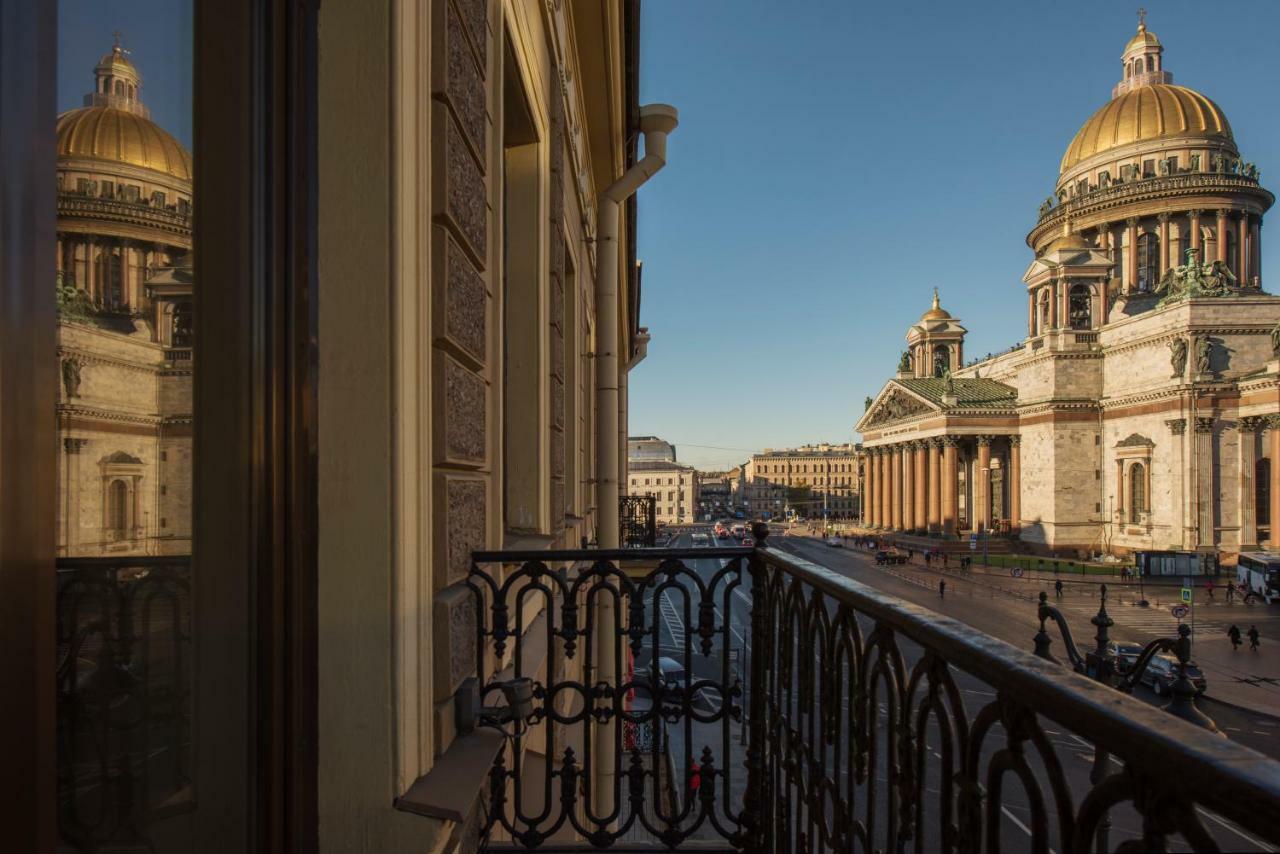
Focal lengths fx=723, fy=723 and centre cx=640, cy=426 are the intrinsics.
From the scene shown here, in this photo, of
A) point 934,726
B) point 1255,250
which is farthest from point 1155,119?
point 934,726

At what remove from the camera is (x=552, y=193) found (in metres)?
4.82

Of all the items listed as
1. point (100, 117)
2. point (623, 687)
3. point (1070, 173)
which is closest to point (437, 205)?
point (100, 117)

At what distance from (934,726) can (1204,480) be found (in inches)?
1301

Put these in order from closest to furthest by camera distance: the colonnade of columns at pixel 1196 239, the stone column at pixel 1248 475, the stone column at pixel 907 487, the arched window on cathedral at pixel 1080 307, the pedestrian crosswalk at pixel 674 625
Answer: the pedestrian crosswalk at pixel 674 625, the stone column at pixel 1248 475, the arched window on cathedral at pixel 1080 307, the colonnade of columns at pixel 1196 239, the stone column at pixel 907 487

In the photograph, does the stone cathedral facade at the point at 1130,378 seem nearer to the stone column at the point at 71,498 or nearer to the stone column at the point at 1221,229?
the stone column at the point at 1221,229

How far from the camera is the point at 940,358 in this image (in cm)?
6412

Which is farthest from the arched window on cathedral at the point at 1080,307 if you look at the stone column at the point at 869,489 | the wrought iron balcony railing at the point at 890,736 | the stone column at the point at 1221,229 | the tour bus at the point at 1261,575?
the wrought iron balcony railing at the point at 890,736

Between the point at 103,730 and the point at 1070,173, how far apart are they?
213 feet

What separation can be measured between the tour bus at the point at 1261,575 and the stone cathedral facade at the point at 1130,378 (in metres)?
4.31

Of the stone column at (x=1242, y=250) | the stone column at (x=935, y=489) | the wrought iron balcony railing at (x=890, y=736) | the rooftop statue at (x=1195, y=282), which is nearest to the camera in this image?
the wrought iron balcony railing at (x=890, y=736)

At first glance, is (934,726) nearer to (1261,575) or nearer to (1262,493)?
(1261,575)

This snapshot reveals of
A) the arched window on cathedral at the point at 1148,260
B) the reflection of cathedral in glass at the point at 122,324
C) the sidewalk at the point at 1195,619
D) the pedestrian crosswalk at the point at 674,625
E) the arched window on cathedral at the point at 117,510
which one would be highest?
the arched window on cathedral at the point at 1148,260

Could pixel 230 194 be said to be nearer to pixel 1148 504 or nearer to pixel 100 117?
pixel 100 117

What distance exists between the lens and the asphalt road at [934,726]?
110 inches
